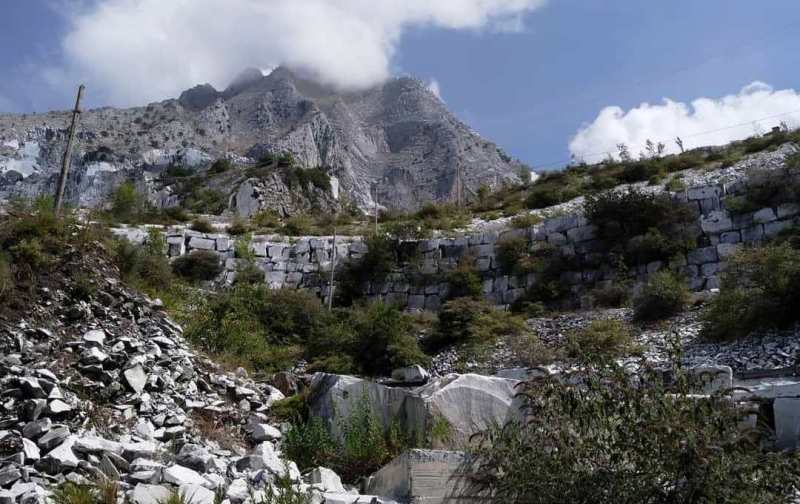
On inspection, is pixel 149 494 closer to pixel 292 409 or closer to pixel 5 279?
pixel 292 409

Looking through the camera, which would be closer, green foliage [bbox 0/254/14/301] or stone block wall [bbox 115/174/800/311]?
green foliage [bbox 0/254/14/301]

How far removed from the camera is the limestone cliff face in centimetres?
6606

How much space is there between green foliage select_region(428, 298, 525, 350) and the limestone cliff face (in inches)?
1786

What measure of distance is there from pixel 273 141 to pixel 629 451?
229 ft

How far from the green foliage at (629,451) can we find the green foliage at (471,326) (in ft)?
33.6

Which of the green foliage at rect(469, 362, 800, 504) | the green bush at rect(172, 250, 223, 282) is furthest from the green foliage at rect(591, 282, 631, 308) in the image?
the green foliage at rect(469, 362, 800, 504)

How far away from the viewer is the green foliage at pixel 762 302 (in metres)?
11.5

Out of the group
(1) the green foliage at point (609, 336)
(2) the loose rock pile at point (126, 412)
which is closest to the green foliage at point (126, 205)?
(2) the loose rock pile at point (126, 412)

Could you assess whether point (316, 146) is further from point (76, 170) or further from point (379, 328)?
point (379, 328)

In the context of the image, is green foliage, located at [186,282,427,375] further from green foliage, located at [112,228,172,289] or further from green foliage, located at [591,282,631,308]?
green foliage, located at [591,282,631,308]

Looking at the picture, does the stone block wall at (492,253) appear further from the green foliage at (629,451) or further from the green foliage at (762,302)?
the green foliage at (629,451)

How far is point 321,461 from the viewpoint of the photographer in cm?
727

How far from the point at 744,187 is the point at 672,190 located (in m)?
2.84

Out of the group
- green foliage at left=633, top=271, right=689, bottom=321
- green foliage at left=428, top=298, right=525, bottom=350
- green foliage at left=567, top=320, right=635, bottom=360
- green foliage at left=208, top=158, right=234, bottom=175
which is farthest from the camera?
green foliage at left=208, top=158, right=234, bottom=175
